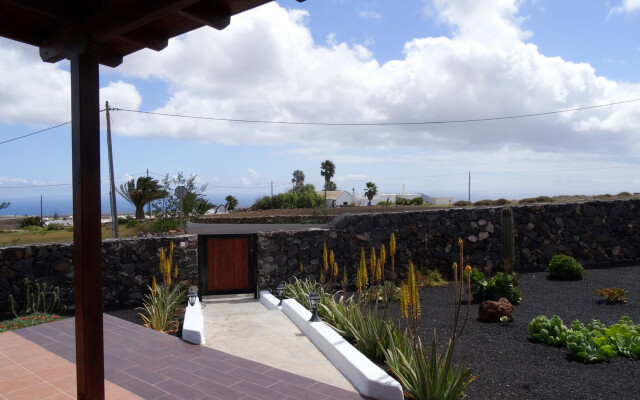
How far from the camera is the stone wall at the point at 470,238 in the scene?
11284mm

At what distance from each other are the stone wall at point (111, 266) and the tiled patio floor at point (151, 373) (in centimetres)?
258

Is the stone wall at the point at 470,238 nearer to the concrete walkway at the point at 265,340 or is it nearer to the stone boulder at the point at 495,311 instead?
the concrete walkway at the point at 265,340

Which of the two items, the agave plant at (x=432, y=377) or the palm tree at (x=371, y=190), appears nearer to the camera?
the agave plant at (x=432, y=377)

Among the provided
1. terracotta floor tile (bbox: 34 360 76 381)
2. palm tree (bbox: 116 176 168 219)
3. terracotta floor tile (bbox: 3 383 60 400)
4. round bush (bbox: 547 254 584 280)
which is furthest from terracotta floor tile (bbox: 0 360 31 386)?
palm tree (bbox: 116 176 168 219)

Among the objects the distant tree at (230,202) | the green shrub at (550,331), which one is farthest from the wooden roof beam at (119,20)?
the distant tree at (230,202)

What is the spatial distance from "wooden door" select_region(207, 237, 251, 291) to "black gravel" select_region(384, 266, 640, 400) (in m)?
3.47

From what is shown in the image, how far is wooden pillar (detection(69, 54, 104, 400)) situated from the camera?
3631 mm

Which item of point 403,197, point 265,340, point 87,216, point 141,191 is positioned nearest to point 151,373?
point 265,340

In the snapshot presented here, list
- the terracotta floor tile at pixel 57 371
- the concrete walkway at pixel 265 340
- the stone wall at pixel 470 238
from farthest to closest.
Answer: the stone wall at pixel 470 238 → the concrete walkway at pixel 265 340 → the terracotta floor tile at pixel 57 371

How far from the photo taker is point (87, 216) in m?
3.66

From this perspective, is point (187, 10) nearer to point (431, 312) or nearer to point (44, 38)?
point (44, 38)

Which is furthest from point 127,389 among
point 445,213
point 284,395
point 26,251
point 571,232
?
point 571,232

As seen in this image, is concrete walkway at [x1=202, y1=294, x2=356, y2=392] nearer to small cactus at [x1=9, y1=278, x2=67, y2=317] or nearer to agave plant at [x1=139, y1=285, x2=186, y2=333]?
agave plant at [x1=139, y1=285, x2=186, y2=333]

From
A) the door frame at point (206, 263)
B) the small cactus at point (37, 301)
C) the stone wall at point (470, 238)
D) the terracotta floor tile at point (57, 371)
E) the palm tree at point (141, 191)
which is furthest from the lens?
the palm tree at point (141, 191)
